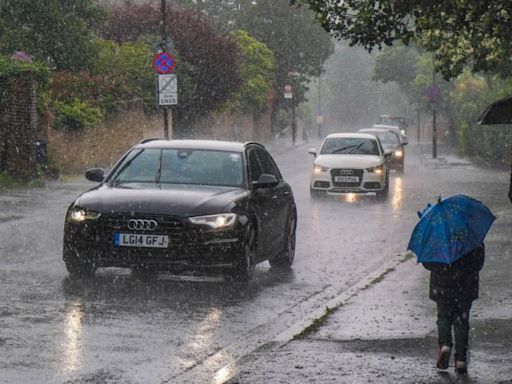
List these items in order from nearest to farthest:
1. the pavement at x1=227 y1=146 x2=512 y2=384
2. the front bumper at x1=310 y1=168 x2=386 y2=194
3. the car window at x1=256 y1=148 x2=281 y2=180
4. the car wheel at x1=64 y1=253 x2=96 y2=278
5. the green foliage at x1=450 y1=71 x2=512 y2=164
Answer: the pavement at x1=227 y1=146 x2=512 y2=384
the car wheel at x1=64 y1=253 x2=96 y2=278
the car window at x1=256 y1=148 x2=281 y2=180
the front bumper at x1=310 y1=168 x2=386 y2=194
the green foliage at x1=450 y1=71 x2=512 y2=164

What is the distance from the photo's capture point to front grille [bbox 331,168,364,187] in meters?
28.3

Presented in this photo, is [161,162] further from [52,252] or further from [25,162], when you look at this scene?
[25,162]

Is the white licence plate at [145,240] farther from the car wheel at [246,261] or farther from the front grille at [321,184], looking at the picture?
the front grille at [321,184]

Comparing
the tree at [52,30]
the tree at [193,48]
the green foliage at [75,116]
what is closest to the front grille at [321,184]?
the green foliage at [75,116]

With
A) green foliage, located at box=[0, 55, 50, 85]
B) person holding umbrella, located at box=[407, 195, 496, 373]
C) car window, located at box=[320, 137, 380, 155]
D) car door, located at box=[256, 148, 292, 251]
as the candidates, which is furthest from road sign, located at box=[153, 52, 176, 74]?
person holding umbrella, located at box=[407, 195, 496, 373]

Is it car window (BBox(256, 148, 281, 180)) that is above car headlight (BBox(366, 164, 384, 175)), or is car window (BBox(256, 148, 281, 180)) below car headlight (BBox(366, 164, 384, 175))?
above

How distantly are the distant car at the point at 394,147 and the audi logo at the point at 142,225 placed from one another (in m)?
27.9

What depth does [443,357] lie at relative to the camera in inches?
335

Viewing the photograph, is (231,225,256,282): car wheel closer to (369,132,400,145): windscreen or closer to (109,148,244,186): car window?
(109,148,244,186): car window

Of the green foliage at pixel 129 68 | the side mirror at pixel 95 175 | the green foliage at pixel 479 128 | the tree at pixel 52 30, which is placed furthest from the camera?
the green foliage at pixel 479 128

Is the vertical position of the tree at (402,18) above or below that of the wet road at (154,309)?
above

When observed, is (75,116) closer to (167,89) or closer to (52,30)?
(167,89)

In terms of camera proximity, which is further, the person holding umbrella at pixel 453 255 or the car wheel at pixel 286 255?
the car wheel at pixel 286 255

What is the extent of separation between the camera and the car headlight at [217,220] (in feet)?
40.7
